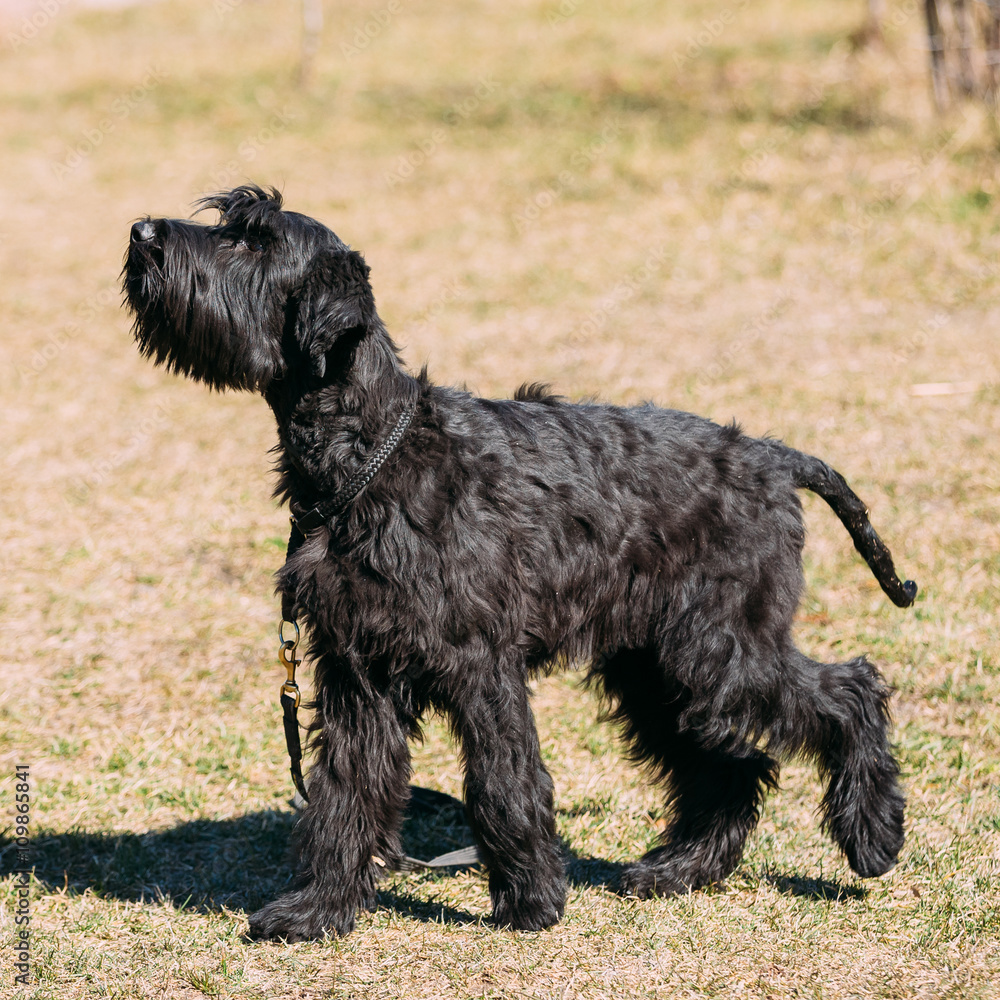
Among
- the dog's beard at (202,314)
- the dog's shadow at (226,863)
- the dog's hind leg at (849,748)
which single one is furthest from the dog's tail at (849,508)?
the dog's beard at (202,314)

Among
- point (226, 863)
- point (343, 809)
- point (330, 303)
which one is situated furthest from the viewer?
point (226, 863)

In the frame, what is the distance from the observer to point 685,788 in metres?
4.34

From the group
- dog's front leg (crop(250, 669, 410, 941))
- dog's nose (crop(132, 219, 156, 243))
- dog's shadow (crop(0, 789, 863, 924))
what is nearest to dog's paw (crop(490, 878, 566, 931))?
dog's shadow (crop(0, 789, 863, 924))

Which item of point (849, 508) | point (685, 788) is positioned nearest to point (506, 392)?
point (849, 508)

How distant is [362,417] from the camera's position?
3.62 m

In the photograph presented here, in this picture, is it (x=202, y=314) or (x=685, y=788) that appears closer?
(x=202, y=314)

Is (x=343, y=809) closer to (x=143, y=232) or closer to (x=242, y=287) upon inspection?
(x=242, y=287)

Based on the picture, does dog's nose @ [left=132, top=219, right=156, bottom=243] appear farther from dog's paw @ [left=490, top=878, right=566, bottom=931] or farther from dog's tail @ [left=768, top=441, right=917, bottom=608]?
dog's paw @ [left=490, top=878, right=566, bottom=931]

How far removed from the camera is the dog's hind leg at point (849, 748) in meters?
4.05

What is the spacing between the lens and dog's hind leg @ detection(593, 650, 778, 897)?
13.8 feet

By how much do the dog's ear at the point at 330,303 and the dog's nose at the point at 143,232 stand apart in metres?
0.49

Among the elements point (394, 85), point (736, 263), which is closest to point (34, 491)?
point (736, 263)

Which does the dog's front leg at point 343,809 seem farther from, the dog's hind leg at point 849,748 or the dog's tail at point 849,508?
the dog's tail at point 849,508

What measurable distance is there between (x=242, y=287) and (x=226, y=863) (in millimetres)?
2279
